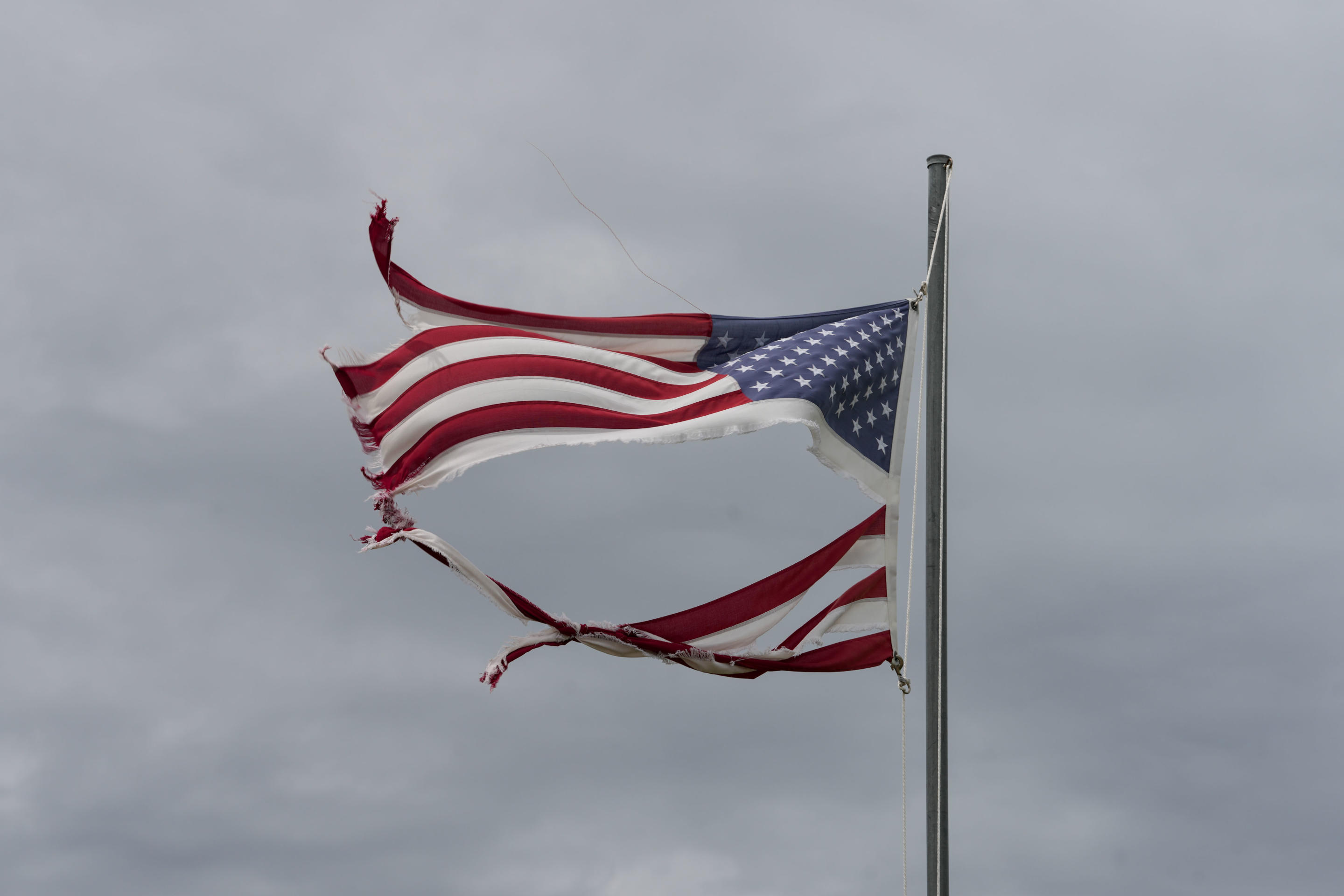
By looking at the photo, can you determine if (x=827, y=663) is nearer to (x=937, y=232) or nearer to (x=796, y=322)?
(x=796, y=322)

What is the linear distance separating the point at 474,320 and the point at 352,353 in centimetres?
125

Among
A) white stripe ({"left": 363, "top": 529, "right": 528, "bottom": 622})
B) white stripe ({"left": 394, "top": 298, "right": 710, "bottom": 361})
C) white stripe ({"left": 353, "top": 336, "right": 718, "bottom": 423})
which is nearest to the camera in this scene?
white stripe ({"left": 363, "top": 529, "right": 528, "bottom": 622})

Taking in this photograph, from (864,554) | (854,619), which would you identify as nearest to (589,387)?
(864,554)

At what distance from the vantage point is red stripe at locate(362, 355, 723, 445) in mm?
13727

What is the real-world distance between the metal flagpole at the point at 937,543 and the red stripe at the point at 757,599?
0.60 m

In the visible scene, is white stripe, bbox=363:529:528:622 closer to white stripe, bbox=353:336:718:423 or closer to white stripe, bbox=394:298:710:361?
white stripe, bbox=353:336:718:423

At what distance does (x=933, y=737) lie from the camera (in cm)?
1320

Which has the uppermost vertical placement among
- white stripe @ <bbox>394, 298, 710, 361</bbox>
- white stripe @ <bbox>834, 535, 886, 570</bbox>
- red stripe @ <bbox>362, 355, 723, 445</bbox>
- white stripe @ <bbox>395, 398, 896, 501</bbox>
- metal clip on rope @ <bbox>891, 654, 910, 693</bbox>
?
white stripe @ <bbox>394, 298, 710, 361</bbox>

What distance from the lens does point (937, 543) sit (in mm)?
13750

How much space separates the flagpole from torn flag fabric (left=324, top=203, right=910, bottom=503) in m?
0.34

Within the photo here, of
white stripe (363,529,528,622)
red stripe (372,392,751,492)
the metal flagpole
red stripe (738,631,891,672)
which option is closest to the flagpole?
the metal flagpole

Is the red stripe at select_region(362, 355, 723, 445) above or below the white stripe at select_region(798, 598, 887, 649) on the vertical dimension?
above

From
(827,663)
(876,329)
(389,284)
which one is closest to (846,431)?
(876,329)

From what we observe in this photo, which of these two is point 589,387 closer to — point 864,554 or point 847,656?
point 864,554
